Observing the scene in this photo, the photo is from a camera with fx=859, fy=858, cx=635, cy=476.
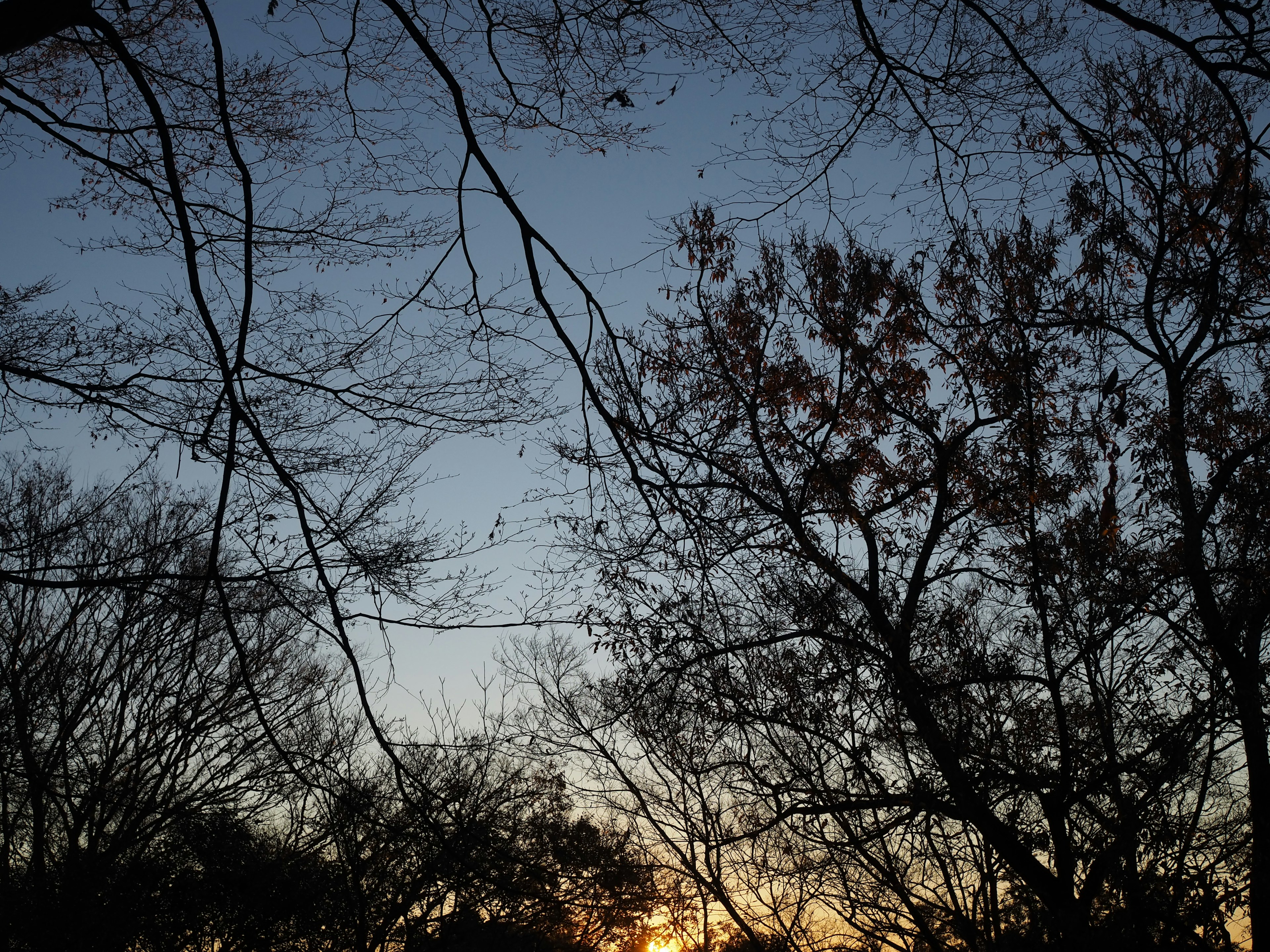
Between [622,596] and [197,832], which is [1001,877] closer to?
[622,596]

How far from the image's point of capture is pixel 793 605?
31.3 feet

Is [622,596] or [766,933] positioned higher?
[622,596]

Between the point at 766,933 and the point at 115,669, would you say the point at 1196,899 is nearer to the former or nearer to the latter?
the point at 766,933

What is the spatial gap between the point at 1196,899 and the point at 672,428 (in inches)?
322

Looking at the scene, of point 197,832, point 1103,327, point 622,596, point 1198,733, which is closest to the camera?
point 1103,327

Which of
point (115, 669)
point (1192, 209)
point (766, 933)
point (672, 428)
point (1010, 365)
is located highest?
point (1010, 365)

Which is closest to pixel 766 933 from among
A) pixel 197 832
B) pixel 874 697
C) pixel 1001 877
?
pixel 1001 877

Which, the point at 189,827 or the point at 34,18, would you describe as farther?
the point at 189,827

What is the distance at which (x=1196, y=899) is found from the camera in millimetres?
8352

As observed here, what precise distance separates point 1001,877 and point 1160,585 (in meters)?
3.71

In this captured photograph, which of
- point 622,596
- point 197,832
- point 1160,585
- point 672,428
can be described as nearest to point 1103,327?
point 672,428

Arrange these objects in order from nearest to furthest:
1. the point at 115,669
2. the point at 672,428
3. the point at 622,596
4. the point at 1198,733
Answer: the point at 672,428
the point at 1198,733
the point at 622,596
the point at 115,669

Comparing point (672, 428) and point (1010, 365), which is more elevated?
point (1010, 365)

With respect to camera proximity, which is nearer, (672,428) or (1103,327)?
(672,428)
